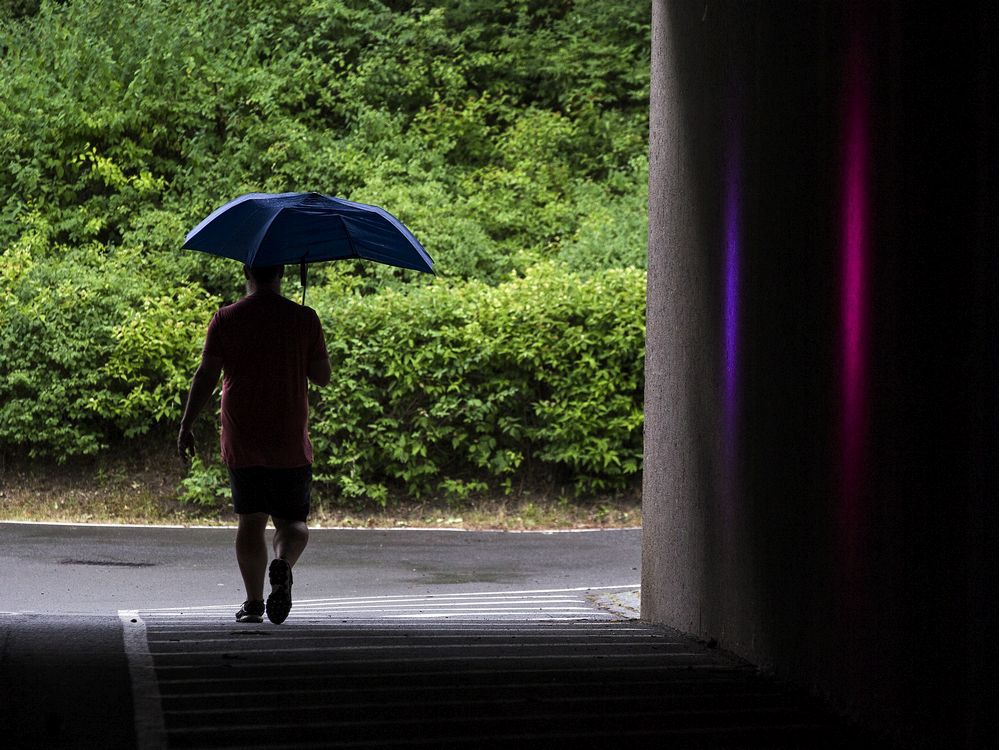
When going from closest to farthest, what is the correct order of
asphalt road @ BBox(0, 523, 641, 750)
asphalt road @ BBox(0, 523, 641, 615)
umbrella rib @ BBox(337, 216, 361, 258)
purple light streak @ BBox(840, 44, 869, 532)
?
purple light streak @ BBox(840, 44, 869, 532) → asphalt road @ BBox(0, 523, 641, 750) → umbrella rib @ BBox(337, 216, 361, 258) → asphalt road @ BBox(0, 523, 641, 615)

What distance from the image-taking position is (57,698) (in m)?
4.21

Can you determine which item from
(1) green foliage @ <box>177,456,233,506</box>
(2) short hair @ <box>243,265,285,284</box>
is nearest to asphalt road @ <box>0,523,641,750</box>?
(1) green foliage @ <box>177,456,233,506</box>

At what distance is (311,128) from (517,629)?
15.7 meters

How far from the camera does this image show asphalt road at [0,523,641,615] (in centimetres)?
954

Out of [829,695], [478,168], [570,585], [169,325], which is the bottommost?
[570,585]

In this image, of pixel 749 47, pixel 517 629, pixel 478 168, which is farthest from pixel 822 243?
pixel 478 168

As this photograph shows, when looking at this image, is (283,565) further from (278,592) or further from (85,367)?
(85,367)

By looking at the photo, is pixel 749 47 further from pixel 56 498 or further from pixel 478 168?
pixel 478 168

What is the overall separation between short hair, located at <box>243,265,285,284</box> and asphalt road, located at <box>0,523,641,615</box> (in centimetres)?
309

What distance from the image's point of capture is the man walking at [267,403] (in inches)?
259

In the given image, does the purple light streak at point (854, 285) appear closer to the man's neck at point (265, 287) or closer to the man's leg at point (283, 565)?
the man's leg at point (283, 565)

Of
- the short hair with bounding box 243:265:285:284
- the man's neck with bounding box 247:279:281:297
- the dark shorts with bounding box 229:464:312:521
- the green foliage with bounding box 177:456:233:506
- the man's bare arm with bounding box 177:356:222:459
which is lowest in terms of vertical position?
the green foliage with bounding box 177:456:233:506

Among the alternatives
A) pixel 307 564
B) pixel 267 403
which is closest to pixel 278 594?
pixel 267 403

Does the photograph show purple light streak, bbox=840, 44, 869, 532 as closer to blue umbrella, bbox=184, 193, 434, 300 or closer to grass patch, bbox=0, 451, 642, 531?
blue umbrella, bbox=184, 193, 434, 300
